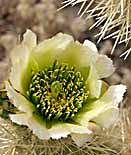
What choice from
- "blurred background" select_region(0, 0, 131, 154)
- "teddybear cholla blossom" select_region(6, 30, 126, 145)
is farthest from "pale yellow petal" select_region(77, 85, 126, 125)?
"blurred background" select_region(0, 0, 131, 154)

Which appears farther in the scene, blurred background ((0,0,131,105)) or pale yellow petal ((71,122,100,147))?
blurred background ((0,0,131,105))

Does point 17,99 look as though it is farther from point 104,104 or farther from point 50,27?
point 50,27

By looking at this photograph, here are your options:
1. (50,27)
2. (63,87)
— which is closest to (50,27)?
(50,27)

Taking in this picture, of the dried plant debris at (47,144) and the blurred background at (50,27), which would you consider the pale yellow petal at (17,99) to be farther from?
the blurred background at (50,27)

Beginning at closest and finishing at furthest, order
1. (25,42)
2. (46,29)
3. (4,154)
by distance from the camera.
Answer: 1. (25,42)
2. (4,154)
3. (46,29)

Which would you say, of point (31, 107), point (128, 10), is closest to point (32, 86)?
point (31, 107)

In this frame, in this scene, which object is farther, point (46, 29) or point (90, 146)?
point (46, 29)

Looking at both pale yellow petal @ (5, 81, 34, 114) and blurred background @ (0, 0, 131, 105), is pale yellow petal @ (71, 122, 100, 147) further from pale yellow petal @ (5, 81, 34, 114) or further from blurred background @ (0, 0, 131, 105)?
blurred background @ (0, 0, 131, 105)

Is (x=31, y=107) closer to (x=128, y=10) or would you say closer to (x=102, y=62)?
(x=102, y=62)
